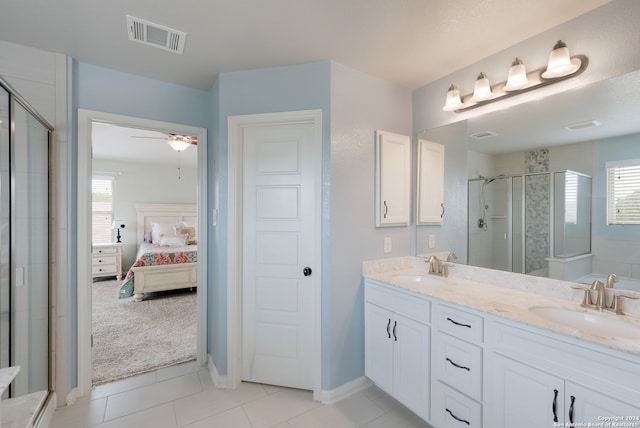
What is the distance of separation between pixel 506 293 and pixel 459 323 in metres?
0.44

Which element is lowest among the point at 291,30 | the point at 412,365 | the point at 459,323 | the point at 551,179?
the point at 412,365

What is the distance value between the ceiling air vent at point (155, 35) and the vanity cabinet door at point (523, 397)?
2553mm

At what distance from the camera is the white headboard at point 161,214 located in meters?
5.85

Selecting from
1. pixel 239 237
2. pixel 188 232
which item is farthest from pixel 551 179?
pixel 188 232

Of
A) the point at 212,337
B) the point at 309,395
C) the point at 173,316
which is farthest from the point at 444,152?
the point at 173,316

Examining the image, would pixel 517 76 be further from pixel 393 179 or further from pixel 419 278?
pixel 419 278

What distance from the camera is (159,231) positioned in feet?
18.3

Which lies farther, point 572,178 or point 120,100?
point 120,100

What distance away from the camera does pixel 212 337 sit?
244 cm

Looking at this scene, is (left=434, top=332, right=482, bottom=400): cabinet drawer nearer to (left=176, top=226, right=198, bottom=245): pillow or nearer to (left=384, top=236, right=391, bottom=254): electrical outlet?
(left=384, top=236, right=391, bottom=254): electrical outlet

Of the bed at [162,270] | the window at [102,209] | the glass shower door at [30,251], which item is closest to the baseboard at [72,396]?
the glass shower door at [30,251]

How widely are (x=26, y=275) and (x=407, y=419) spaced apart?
261cm

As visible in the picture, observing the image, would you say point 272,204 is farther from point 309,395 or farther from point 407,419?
point 407,419

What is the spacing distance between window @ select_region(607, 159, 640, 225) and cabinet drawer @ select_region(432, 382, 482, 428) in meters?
1.24
